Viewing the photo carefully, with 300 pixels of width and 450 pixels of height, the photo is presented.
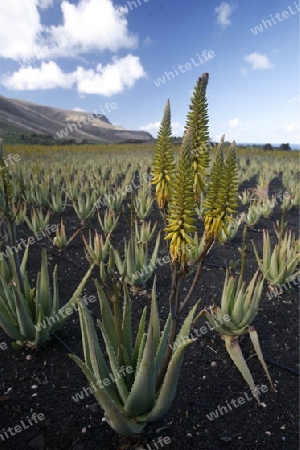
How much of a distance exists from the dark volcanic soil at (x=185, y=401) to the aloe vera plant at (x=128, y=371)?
249mm

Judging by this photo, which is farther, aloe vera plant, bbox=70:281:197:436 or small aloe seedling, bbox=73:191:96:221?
small aloe seedling, bbox=73:191:96:221

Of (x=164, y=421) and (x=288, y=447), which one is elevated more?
(x=164, y=421)

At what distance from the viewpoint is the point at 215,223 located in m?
1.27

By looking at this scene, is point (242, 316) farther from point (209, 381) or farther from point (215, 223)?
point (215, 223)

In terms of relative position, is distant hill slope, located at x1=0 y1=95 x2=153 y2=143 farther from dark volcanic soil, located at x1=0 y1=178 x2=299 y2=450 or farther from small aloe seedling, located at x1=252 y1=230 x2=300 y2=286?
dark volcanic soil, located at x1=0 y1=178 x2=299 y2=450

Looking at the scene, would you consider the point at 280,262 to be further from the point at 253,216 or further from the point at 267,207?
the point at 267,207

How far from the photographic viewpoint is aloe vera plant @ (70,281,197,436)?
4.45ft

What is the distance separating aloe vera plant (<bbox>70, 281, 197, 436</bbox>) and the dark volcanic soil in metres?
0.25

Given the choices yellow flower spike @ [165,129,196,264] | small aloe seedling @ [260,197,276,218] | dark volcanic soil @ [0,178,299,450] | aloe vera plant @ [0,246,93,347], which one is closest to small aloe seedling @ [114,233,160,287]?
dark volcanic soil @ [0,178,299,450]

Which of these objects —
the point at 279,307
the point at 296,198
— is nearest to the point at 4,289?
the point at 279,307

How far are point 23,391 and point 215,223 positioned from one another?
5.98ft

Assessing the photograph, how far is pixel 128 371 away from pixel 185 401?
2.10 feet

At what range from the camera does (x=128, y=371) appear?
5.54 feet

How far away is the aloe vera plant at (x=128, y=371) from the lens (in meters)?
1.36
